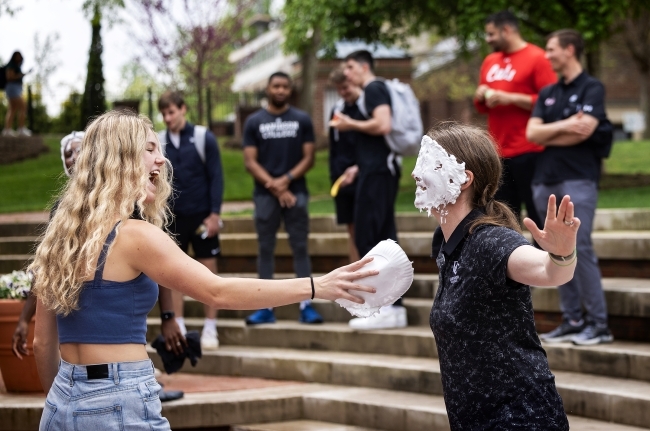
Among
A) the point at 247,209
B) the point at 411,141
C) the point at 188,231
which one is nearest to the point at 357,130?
the point at 411,141

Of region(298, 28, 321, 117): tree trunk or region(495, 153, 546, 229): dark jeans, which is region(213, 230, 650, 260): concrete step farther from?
region(298, 28, 321, 117): tree trunk

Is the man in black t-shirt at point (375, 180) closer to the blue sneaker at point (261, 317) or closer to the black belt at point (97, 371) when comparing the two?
the blue sneaker at point (261, 317)

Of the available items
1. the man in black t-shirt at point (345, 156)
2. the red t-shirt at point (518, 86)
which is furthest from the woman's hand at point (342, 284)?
the man in black t-shirt at point (345, 156)

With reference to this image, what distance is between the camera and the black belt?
321cm

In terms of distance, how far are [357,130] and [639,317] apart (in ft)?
9.03

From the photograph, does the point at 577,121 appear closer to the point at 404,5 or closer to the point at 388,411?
the point at 388,411

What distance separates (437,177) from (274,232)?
508 cm

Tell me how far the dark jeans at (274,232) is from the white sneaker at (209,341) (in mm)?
699

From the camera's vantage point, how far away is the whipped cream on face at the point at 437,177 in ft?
11.2

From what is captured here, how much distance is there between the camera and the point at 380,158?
7879 millimetres

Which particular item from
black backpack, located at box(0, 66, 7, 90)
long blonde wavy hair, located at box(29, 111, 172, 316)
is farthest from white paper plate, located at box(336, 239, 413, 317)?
black backpack, located at box(0, 66, 7, 90)

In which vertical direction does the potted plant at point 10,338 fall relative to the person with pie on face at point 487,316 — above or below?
below

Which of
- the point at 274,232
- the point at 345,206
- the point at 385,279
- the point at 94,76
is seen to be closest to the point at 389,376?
the point at 345,206

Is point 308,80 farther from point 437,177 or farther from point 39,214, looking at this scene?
point 437,177
